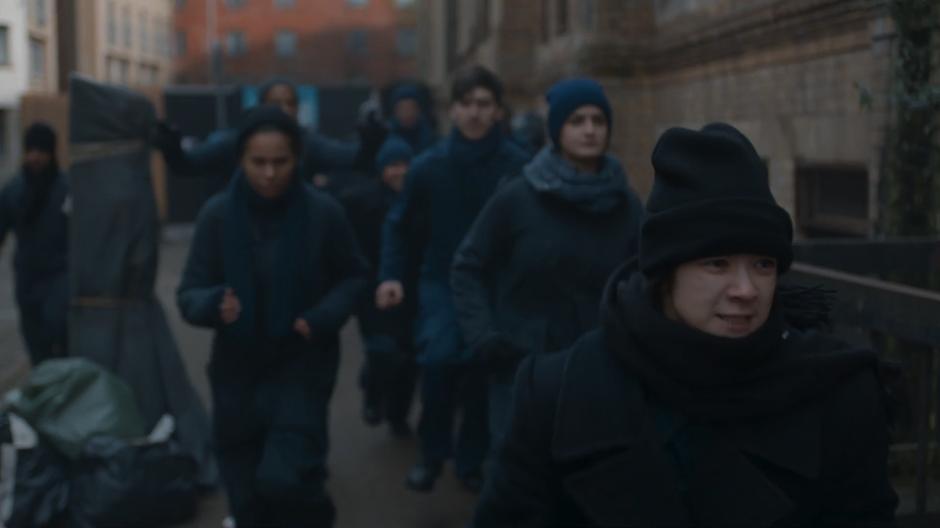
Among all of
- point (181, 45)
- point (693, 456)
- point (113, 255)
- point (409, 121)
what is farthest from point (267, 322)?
point (181, 45)

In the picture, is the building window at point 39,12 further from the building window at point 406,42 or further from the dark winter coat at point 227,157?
the building window at point 406,42

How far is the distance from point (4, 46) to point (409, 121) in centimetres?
242

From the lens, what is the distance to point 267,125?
526 cm

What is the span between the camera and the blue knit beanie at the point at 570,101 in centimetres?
513

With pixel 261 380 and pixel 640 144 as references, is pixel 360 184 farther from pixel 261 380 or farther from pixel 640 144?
pixel 640 144

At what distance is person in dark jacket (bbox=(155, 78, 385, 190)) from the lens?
725 cm

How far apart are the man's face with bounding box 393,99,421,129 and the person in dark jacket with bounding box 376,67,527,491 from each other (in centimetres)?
195

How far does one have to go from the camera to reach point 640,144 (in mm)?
13211

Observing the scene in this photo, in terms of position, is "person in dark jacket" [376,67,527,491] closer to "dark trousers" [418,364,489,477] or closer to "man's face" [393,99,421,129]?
"dark trousers" [418,364,489,477]

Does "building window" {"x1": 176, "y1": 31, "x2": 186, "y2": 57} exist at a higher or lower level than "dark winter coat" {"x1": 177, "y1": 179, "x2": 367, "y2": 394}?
higher

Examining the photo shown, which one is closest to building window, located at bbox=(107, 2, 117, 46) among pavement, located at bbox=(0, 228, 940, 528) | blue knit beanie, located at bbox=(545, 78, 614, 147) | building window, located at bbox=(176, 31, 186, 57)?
pavement, located at bbox=(0, 228, 940, 528)

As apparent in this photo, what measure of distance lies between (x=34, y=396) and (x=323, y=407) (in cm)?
164

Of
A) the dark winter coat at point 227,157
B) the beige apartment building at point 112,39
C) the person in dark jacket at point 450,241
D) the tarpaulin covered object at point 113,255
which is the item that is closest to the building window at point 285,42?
the beige apartment building at point 112,39

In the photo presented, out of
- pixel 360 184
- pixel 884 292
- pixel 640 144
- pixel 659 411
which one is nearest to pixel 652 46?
pixel 640 144
